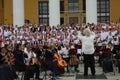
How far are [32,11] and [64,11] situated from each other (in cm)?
387

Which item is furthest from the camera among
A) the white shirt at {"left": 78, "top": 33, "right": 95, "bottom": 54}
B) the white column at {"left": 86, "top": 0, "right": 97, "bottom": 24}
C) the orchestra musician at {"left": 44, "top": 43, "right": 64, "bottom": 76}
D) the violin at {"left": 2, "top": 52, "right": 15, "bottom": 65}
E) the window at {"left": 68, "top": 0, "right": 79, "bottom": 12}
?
the window at {"left": 68, "top": 0, "right": 79, "bottom": 12}

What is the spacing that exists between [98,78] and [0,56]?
517 centimetres

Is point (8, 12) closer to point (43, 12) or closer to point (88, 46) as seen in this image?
point (43, 12)

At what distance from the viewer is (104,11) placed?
5481 centimetres

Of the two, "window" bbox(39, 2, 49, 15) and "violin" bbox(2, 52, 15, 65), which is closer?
"violin" bbox(2, 52, 15, 65)

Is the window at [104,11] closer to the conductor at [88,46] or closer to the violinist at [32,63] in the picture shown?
the conductor at [88,46]

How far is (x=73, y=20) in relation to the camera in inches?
2208

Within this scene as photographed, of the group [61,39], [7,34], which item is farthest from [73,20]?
[61,39]

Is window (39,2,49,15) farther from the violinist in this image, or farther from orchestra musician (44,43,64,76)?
the violinist

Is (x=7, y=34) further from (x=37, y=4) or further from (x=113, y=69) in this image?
(x=37, y=4)

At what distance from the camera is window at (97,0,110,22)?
54.5m

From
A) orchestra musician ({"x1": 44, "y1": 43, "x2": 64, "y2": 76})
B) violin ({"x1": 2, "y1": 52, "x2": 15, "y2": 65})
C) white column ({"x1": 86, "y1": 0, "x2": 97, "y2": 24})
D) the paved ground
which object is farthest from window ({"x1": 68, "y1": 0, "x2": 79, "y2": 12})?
violin ({"x1": 2, "y1": 52, "x2": 15, "y2": 65})

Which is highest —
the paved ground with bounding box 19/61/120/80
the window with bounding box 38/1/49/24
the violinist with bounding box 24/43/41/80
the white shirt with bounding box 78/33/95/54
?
the window with bounding box 38/1/49/24

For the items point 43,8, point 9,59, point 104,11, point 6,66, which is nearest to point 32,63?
point 9,59
